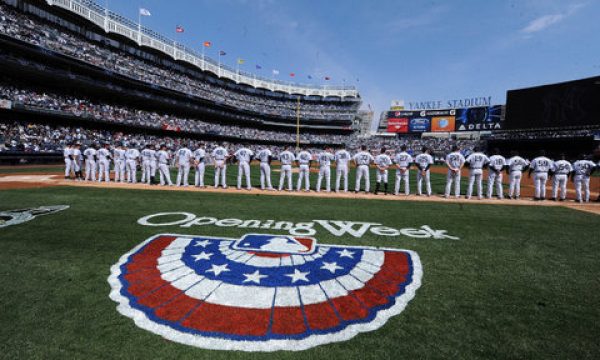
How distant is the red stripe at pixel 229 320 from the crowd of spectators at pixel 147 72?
3273 cm

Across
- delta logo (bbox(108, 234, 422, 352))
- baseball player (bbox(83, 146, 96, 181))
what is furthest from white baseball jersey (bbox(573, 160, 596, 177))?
baseball player (bbox(83, 146, 96, 181))

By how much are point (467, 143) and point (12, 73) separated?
60724 mm

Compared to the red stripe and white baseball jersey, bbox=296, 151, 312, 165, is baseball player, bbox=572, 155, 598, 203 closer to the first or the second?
white baseball jersey, bbox=296, 151, 312, 165

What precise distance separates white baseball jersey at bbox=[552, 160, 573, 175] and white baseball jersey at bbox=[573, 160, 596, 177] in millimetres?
176

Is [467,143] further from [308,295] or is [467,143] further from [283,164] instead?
[308,295]

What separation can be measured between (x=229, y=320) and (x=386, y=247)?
300cm

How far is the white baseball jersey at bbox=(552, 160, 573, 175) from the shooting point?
35.0 ft

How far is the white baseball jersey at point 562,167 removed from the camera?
10.7 meters

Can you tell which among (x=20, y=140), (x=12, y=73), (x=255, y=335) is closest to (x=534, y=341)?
(x=255, y=335)

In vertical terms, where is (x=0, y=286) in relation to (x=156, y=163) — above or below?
below

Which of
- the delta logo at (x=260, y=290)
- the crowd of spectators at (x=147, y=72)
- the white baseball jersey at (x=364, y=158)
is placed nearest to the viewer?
the delta logo at (x=260, y=290)

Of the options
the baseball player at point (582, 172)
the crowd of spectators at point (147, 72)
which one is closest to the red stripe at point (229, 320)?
the baseball player at point (582, 172)

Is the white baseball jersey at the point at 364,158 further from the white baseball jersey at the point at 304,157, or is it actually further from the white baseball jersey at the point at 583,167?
the white baseball jersey at the point at 583,167

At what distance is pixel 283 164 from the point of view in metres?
12.4
